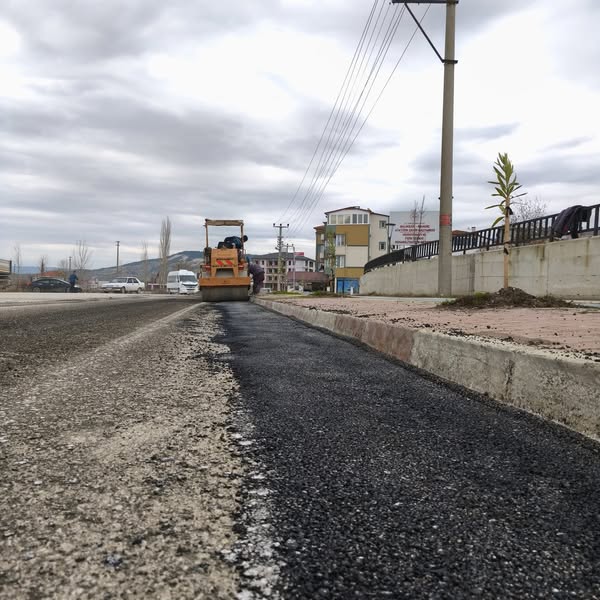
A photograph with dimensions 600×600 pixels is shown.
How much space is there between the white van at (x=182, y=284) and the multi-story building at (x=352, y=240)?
102 ft

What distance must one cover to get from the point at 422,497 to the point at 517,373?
57.9 inches

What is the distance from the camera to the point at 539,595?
0.87 metres

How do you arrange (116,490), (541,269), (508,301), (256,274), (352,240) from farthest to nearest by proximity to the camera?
(352,240)
(256,274)
(541,269)
(508,301)
(116,490)

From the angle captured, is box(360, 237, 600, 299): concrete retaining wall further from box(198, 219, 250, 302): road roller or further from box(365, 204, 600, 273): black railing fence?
box(198, 219, 250, 302): road roller

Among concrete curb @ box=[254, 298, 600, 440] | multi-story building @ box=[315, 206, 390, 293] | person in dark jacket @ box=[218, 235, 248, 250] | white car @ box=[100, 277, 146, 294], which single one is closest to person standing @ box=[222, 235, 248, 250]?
person in dark jacket @ box=[218, 235, 248, 250]

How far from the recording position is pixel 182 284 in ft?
149

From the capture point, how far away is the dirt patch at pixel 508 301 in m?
7.07

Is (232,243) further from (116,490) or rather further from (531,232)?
(116,490)

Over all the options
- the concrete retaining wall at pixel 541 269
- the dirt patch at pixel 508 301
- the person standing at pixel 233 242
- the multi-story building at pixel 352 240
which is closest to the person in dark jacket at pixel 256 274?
the person standing at pixel 233 242

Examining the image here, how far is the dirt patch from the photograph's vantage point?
7.07 metres

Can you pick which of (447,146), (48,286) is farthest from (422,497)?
(48,286)

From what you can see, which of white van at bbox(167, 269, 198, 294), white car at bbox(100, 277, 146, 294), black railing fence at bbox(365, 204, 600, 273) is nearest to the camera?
black railing fence at bbox(365, 204, 600, 273)

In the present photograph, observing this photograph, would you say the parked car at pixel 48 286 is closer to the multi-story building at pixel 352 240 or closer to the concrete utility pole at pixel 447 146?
the concrete utility pole at pixel 447 146

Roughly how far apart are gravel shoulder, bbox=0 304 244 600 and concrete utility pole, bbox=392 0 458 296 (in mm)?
11507
